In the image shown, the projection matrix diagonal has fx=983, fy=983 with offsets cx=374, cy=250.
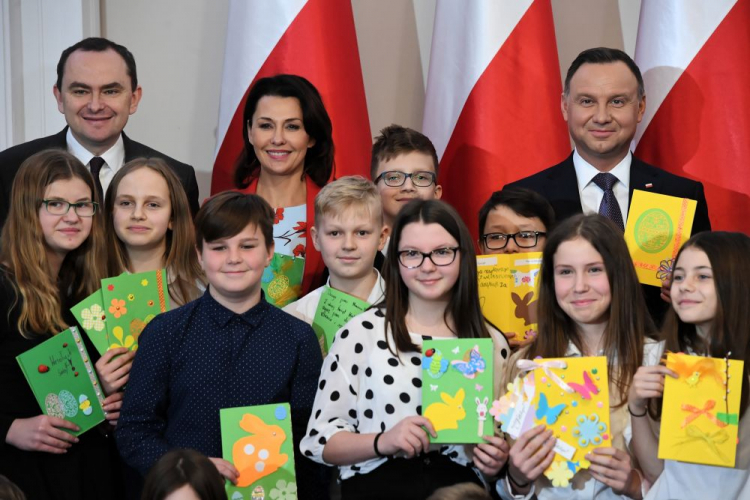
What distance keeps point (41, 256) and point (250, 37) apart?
5.76ft

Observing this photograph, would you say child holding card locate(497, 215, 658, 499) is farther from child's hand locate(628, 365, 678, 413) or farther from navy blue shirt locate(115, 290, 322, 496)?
navy blue shirt locate(115, 290, 322, 496)

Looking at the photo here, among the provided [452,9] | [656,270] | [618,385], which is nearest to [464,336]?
[618,385]

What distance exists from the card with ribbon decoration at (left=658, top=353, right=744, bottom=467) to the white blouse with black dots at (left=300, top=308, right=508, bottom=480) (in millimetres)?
677

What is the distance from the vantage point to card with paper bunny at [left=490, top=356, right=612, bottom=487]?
2908 mm

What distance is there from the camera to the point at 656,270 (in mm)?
3559

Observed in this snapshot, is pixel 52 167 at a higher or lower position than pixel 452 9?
lower

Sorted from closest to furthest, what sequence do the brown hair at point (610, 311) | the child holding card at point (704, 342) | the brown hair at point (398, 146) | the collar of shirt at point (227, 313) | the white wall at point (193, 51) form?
the child holding card at point (704, 342), the brown hair at point (610, 311), the collar of shirt at point (227, 313), the brown hair at point (398, 146), the white wall at point (193, 51)

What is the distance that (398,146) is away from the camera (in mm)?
4203

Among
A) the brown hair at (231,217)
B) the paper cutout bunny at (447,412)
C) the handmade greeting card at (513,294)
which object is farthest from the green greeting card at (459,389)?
the brown hair at (231,217)

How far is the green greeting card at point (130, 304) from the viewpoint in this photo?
3441 mm

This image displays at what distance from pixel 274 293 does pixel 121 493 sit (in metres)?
0.96

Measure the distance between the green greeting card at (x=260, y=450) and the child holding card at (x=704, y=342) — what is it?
1.06 metres

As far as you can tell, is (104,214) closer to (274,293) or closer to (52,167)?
(52,167)

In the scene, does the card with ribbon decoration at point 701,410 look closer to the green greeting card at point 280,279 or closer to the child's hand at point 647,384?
the child's hand at point 647,384
